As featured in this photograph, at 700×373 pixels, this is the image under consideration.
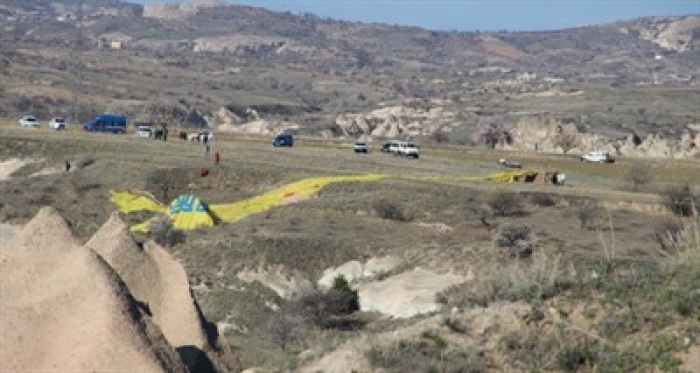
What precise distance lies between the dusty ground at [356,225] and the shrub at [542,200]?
18 centimetres

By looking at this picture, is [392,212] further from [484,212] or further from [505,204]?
[505,204]

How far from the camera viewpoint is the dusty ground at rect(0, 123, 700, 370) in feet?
52.7

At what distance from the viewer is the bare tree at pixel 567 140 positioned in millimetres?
124131

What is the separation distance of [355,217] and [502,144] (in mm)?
79776

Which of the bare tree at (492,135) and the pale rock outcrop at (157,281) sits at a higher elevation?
the pale rock outcrop at (157,281)

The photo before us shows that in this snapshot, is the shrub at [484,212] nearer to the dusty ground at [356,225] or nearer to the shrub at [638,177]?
the dusty ground at [356,225]

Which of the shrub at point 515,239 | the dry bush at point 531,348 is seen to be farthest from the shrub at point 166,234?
the dry bush at point 531,348

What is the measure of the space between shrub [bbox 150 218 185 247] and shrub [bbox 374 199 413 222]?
10.0 m

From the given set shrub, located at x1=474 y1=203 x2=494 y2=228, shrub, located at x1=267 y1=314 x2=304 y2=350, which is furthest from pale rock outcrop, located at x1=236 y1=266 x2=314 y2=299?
shrub, located at x1=474 y1=203 x2=494 y2=228

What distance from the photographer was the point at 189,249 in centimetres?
4062

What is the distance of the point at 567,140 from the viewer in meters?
125

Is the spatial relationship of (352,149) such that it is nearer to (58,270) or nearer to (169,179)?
(169,179)

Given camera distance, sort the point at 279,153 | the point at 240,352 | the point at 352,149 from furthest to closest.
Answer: the point at 352,149
the point at 279,153
the point at 240,352

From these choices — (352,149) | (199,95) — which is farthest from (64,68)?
(352,149)
